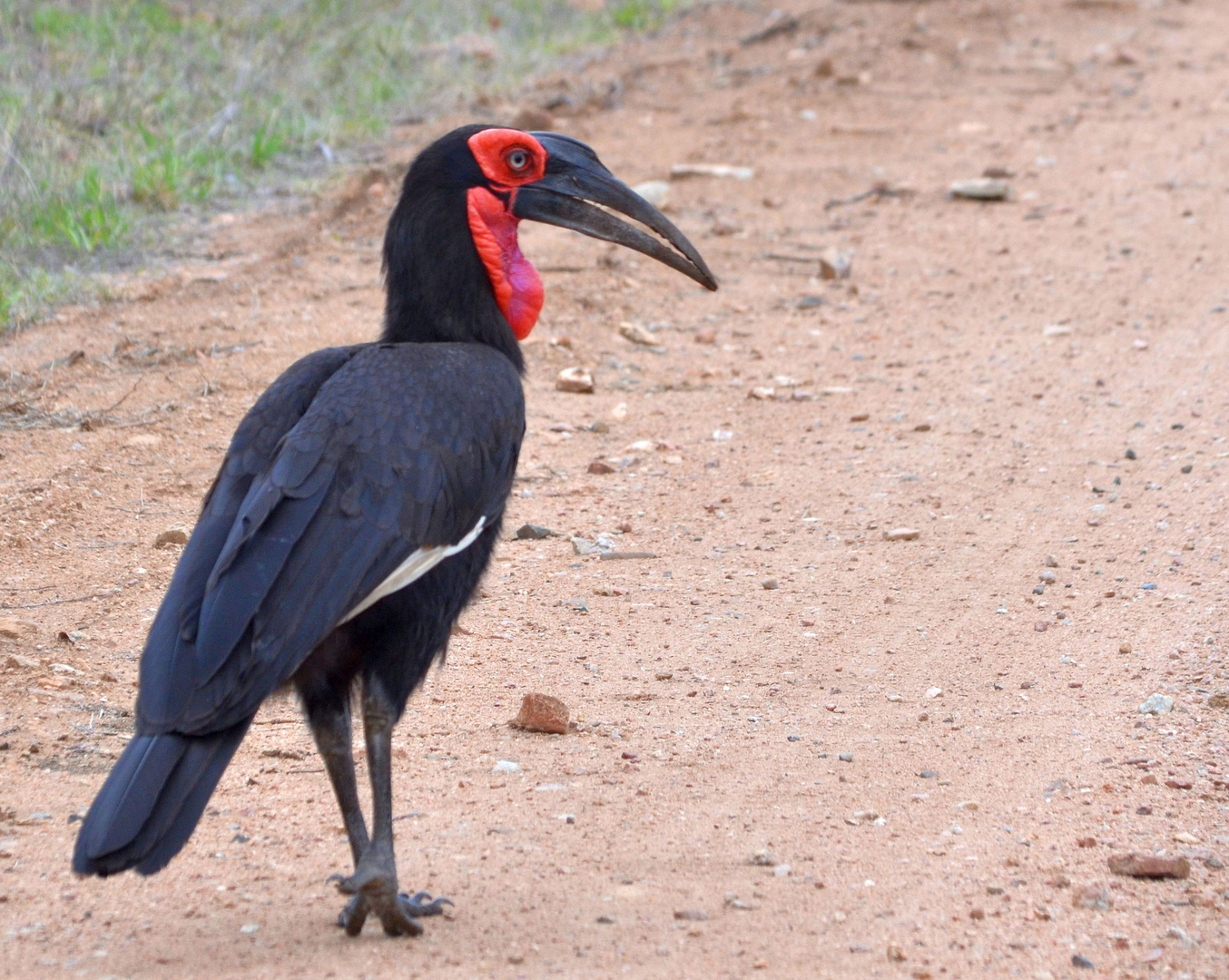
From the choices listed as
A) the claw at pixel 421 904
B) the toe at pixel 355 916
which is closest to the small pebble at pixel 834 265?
the claw at pixel 421 904

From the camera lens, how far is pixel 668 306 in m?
7.09

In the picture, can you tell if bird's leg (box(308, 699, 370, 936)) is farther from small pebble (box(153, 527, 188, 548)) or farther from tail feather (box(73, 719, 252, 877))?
small pebble (box(153, 527, 188, 548))

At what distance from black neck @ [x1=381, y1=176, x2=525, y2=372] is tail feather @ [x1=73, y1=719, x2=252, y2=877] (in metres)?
1.24

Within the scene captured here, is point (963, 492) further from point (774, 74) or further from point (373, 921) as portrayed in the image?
point (774, 74)

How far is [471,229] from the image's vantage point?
141 inches

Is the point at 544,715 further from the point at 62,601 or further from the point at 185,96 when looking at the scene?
the point at 185,96

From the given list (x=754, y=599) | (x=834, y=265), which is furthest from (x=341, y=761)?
(x=834, y=265)

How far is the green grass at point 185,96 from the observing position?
709 cm

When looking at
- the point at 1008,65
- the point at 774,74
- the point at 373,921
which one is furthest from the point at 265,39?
the point at 373,921

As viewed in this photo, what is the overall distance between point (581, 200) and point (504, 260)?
0.30 metres

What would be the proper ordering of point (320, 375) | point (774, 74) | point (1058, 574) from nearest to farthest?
point (320, 375) < point (1058, 574) < point (774, 74)

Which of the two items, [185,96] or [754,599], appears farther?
[185,96]

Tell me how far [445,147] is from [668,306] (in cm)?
352

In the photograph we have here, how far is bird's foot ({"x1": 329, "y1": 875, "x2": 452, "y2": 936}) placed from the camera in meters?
2.91
